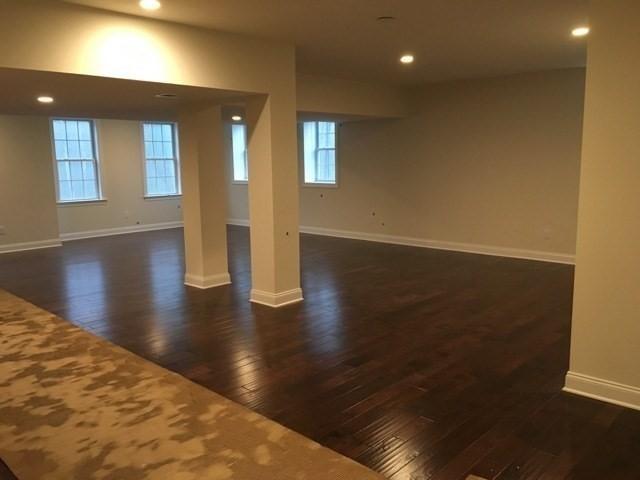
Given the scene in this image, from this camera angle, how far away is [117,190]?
33.2 feet

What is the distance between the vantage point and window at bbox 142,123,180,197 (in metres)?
10.6

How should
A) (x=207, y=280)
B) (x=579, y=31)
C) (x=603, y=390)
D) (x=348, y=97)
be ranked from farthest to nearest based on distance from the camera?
(x=348, y=97) → (x=207, y=280) → (x=579, y=31) → (x=603, y=390)

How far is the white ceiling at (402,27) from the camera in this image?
3.69 m

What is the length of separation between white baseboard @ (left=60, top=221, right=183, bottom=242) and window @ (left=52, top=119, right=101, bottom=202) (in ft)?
2.07

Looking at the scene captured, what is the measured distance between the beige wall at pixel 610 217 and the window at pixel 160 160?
360 inches

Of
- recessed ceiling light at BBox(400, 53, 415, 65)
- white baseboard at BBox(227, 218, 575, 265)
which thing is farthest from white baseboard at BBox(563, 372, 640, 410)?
white baseboard at BBox(227, 218, 575, 265)

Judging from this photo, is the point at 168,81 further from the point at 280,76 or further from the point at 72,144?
the point at 72,144

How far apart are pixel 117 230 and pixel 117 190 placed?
2.56 feet

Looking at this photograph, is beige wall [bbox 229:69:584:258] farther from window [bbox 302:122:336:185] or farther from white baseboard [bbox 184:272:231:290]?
white baseboard [bbox 184:272:231:290]

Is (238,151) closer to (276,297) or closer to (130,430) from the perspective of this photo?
(276,297)

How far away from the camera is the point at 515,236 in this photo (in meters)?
7.41

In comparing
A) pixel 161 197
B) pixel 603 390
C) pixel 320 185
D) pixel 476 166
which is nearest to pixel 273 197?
pixel 603 390

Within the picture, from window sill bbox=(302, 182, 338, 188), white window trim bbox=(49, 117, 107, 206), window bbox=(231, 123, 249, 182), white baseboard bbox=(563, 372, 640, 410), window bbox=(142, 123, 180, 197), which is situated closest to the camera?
white baseboard bbox=(563, 372, 640, 410)

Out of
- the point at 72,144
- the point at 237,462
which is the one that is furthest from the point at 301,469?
the point at 72,144
